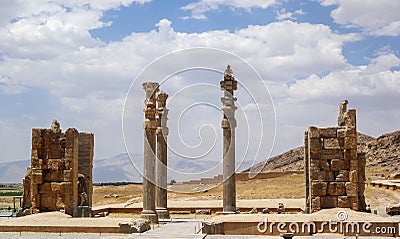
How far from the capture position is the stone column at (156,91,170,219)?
26.6 metres

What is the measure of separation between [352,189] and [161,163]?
9.19m

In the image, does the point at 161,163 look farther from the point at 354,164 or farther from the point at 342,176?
the point at 354,164

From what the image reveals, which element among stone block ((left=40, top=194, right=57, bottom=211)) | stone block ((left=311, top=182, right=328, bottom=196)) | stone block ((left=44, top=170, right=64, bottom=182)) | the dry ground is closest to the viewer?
stone block ((left=311, top=182, right=328, bottom=196))

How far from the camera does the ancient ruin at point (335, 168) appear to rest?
22891 millimetres

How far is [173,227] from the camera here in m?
22.4

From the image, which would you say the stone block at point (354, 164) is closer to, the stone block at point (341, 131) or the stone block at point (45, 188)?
the stone block at point (341, 131)

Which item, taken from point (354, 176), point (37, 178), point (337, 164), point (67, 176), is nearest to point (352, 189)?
point (354, 176)

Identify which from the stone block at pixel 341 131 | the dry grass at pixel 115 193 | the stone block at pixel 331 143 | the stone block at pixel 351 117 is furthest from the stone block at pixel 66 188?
the dry grass at pixel 115 193

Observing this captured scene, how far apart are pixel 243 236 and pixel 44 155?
10.8 metres

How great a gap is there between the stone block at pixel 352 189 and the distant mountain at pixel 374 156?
150 ft

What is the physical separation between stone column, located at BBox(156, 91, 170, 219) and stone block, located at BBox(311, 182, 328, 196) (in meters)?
7.55

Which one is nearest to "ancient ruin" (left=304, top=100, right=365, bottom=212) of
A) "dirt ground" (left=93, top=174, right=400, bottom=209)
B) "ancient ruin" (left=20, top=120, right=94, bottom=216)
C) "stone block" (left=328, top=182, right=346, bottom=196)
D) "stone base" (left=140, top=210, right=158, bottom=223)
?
"stone block" (left=328, top=182, right=346, bottom=196)

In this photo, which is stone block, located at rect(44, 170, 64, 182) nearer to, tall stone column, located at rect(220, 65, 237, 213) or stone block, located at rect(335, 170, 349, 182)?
tall stone column, located at rect(220, 65, 237, 213)

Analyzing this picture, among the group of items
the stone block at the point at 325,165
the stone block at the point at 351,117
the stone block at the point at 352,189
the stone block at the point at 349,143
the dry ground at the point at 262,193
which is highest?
the stone block at the point at 351,117
